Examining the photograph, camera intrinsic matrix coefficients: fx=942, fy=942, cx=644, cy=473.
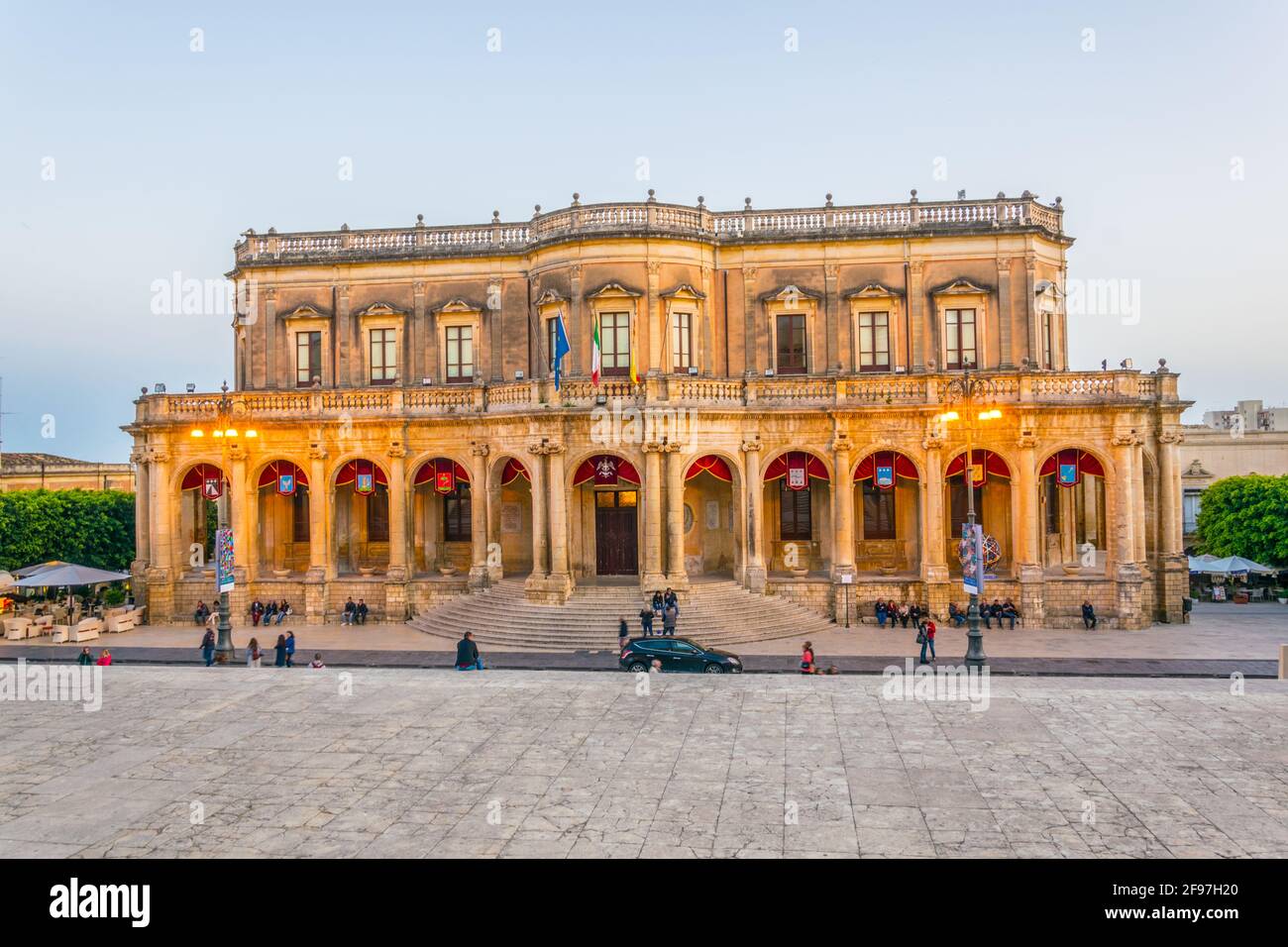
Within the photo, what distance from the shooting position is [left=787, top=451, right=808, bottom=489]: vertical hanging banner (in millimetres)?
36594

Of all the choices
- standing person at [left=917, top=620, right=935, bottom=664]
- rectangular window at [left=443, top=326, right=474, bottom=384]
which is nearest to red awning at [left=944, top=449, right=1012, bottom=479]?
standing person at [left=917, top=620, right=935, bottom=664]

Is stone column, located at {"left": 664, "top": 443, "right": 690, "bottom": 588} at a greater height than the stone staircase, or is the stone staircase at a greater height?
stone column, located at {"left": 664, "top": 443, "right": 690, "bottom": 588}

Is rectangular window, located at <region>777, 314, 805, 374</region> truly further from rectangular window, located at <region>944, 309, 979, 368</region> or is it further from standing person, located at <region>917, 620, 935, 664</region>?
standing person, located at <region>917, 620, 935, 664</region>

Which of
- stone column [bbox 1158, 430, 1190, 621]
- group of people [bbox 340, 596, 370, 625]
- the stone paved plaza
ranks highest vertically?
stone column [bbox 1158, 430, 1190, 621]

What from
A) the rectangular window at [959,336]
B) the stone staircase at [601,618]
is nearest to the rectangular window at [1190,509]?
the rectangular window at [959,336]

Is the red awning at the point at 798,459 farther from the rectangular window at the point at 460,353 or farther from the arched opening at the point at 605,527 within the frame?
the rectangular window at the point at 460,353

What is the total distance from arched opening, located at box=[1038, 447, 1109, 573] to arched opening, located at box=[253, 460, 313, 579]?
30830mm

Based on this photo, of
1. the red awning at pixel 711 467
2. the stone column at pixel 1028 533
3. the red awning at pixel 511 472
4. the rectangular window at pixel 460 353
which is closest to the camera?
the stone column at pixel 1028 533

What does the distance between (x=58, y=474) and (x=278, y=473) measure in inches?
1562

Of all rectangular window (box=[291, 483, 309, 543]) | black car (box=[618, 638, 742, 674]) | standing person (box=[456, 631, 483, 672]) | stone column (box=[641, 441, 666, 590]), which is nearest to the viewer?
standing person (box=[456, 631, 483, 672])

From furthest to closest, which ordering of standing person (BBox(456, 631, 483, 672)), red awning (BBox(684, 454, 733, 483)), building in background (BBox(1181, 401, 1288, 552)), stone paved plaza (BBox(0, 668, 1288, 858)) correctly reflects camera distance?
building in background (BBox(1181, 401, 1288, 552)), red awning (BBox(684, 454, 733, 483)), standing person (BBox(456, 631, 483, 672)), stone paved plaza (BBox(0, 668, 1288, 858))

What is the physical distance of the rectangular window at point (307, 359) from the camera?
4259 cm

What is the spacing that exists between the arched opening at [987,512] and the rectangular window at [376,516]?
78.6ft

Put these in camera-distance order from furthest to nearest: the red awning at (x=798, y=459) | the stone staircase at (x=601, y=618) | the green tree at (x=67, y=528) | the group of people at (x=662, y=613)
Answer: the green tree at (x=67, y=528) < the red awning at (x=798, y=459) < the stone staircase at (x=601, y=618) < the group of people at (x=662, y=613)
